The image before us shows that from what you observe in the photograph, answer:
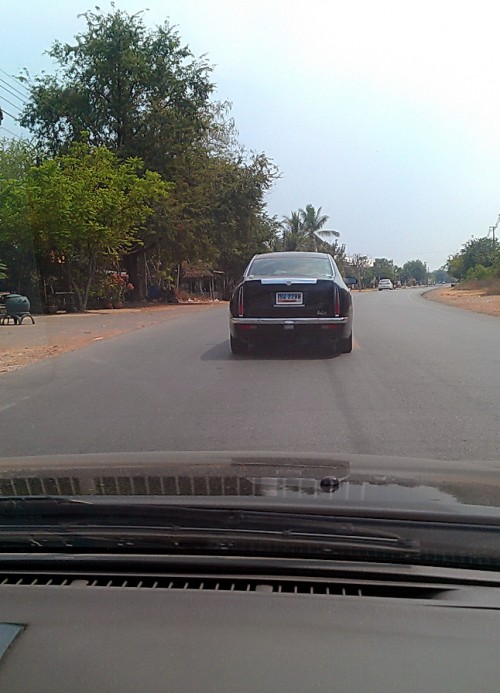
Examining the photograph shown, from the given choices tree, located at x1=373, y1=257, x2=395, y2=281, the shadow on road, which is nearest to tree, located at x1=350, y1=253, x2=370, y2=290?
tree, located at x1=373, y1=257, x2=395, y2=281

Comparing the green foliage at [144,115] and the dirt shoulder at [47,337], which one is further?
the green foliage at [144,115]

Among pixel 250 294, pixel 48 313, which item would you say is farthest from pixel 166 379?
pixel 48 313

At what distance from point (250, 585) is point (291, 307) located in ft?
30.2

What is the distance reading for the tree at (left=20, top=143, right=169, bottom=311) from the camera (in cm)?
2927

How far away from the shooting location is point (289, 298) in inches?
465

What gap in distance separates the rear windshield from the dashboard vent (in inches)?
375

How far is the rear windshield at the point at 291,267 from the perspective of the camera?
12.2 meters

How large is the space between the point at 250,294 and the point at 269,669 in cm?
983

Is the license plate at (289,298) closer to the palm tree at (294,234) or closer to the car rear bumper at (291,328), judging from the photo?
the car rear bumper at (291,328)

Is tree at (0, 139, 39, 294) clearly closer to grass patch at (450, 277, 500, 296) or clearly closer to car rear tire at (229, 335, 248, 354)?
car rear tire at (229, 335, 248, 354)

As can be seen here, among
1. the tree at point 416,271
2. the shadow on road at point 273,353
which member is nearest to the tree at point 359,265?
the tree at point 416,271

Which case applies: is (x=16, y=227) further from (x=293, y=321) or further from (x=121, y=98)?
(x=293, y=321)

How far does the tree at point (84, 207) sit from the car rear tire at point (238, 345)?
725 inches

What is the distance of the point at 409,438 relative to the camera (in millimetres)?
6746
